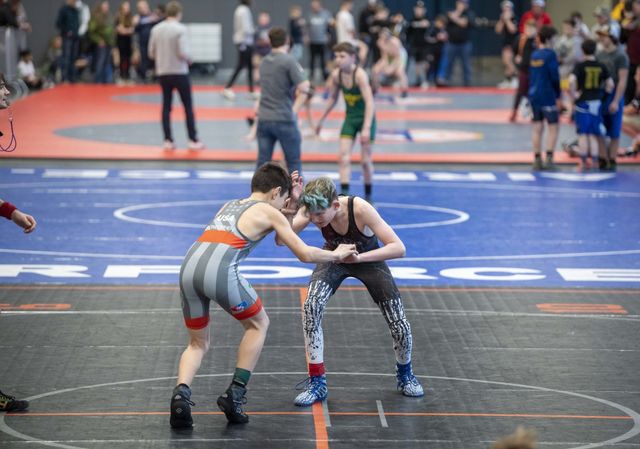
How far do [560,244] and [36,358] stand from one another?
21.9 feet

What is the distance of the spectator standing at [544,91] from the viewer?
18922 mm

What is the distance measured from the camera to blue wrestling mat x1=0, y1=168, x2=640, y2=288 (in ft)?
39.7

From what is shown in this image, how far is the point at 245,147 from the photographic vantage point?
833 inches

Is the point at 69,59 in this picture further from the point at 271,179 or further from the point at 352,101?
the point at 271,179

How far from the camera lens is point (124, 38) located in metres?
33.0

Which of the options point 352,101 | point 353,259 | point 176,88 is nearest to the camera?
point 353,259

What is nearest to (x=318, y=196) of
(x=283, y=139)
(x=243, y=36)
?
(x=283, y=139)

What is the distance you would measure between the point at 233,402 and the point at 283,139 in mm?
7896

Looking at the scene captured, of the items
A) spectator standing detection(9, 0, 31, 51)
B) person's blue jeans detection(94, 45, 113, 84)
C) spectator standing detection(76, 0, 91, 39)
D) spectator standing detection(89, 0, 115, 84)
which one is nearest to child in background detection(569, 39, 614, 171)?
spectator standing detection(9, 0, 31, 51)

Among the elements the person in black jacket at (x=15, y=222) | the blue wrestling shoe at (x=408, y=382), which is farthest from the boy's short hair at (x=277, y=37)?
the blue wrestling shoe at (x=408, y=382)

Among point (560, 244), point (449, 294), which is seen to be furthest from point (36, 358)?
point (560, 244)

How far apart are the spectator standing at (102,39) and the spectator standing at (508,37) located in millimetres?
10442

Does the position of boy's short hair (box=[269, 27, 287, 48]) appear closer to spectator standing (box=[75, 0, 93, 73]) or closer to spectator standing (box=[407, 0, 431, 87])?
spectator standing (box=[75, 0, 93, 73])

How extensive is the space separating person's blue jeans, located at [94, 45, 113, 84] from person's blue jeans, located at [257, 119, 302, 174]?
20.3 meters
